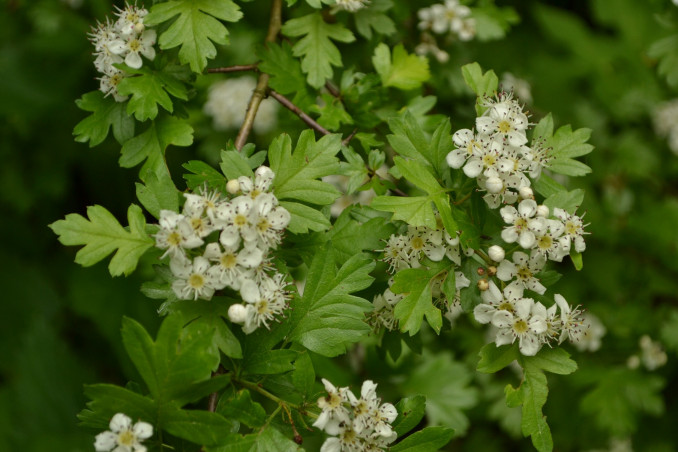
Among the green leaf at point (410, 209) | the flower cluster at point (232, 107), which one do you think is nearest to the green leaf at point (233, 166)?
the green leaf at point (410, 209)

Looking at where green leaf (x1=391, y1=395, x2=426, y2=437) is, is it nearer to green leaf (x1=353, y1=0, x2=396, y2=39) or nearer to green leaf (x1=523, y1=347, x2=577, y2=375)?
green leaf (x1=523, y1=347, x2=577, y2=375)

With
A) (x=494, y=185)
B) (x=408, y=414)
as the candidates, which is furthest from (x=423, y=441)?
(x=494, y=185)

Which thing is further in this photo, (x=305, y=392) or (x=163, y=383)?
(x=305, y=392)

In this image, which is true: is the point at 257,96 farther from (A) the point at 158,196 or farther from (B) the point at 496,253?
(B) the point at 496,253

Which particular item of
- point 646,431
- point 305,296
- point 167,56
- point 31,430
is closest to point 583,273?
point 646,431

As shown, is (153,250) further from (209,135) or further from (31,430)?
(31,430)
